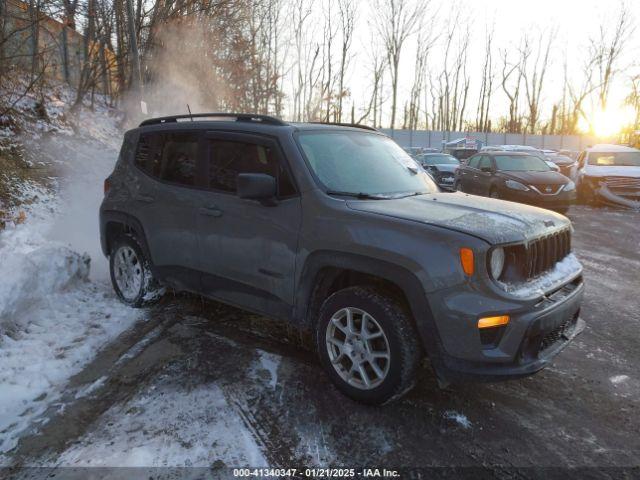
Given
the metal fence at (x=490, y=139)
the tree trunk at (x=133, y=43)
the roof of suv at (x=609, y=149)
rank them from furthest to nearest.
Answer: the metal fence at (x=490, y=139), the roof of suv at (x=609, y=149), the tree trunk at (x=133, y=43)

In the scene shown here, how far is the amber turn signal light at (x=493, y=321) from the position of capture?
104 inches

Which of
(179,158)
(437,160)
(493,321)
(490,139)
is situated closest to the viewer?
(493,321)

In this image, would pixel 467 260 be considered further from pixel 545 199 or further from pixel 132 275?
pixel 545 199

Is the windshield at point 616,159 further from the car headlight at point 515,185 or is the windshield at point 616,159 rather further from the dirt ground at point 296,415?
the dirt ground at point 296,415

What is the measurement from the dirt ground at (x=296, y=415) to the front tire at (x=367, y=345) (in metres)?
0.18

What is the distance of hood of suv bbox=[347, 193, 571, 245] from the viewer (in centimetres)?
282

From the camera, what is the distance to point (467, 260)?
2.64m

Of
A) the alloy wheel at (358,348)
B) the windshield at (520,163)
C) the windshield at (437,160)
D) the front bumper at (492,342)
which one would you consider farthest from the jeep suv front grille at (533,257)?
the windshield at (437,160)

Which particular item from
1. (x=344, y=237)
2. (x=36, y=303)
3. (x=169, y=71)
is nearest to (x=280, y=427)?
(x=344, y=237)

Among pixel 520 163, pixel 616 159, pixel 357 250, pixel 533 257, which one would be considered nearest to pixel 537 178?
pixel 520 163

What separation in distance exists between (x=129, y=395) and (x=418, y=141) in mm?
41188

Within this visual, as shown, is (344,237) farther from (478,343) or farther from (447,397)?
(447,397)

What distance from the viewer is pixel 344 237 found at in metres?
3.06

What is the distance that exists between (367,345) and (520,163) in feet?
37.2
